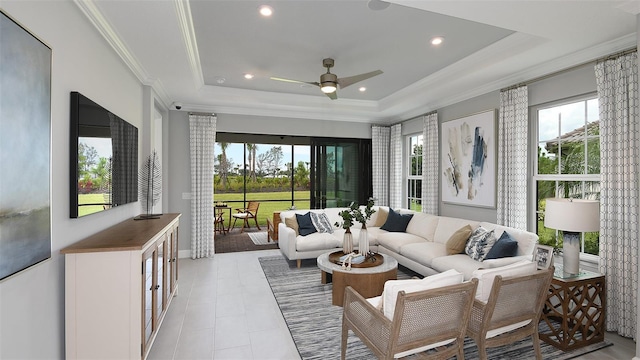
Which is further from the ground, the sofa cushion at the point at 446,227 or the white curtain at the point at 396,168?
the white curtain at the point at 396,168

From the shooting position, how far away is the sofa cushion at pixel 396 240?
4.55m

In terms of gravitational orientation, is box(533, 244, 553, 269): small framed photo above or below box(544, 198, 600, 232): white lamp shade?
below

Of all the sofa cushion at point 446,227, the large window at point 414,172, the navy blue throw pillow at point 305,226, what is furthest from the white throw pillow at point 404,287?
the large window at point 414,172

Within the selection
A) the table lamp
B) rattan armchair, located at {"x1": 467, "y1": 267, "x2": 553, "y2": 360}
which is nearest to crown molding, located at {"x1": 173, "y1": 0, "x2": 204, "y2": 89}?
rattan armchair, located at {"x1": 467, "y1": 267, "x2": 553, "y2": 360}

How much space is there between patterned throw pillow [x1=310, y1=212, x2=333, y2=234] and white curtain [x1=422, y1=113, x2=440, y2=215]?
69.8 inches

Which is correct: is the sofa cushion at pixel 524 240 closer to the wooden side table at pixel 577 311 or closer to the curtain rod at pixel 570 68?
the wooden side table at pixel 577 311

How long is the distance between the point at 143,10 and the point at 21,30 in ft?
3.20

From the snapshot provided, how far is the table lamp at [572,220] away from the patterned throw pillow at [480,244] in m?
0.72

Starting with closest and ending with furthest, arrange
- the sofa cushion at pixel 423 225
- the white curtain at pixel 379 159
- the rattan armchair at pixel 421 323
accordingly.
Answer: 1. the rattan armchair at pixel 421 323
2. the sofa cushion at pixel 423 225
3. the white curtain at pixel 379 159

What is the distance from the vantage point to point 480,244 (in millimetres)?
3512

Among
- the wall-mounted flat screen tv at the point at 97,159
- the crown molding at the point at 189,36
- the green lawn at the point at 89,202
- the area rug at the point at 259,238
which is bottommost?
the area rug at the point at 259,238

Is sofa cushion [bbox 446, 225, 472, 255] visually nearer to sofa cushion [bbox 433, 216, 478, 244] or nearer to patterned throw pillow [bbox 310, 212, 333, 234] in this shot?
sofa cushion [bbox 433, 216, 478, 244]

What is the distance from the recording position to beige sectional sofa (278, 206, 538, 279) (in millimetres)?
3336

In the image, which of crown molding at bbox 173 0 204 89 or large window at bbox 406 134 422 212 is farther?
large window at bbox 406 134 422 212
